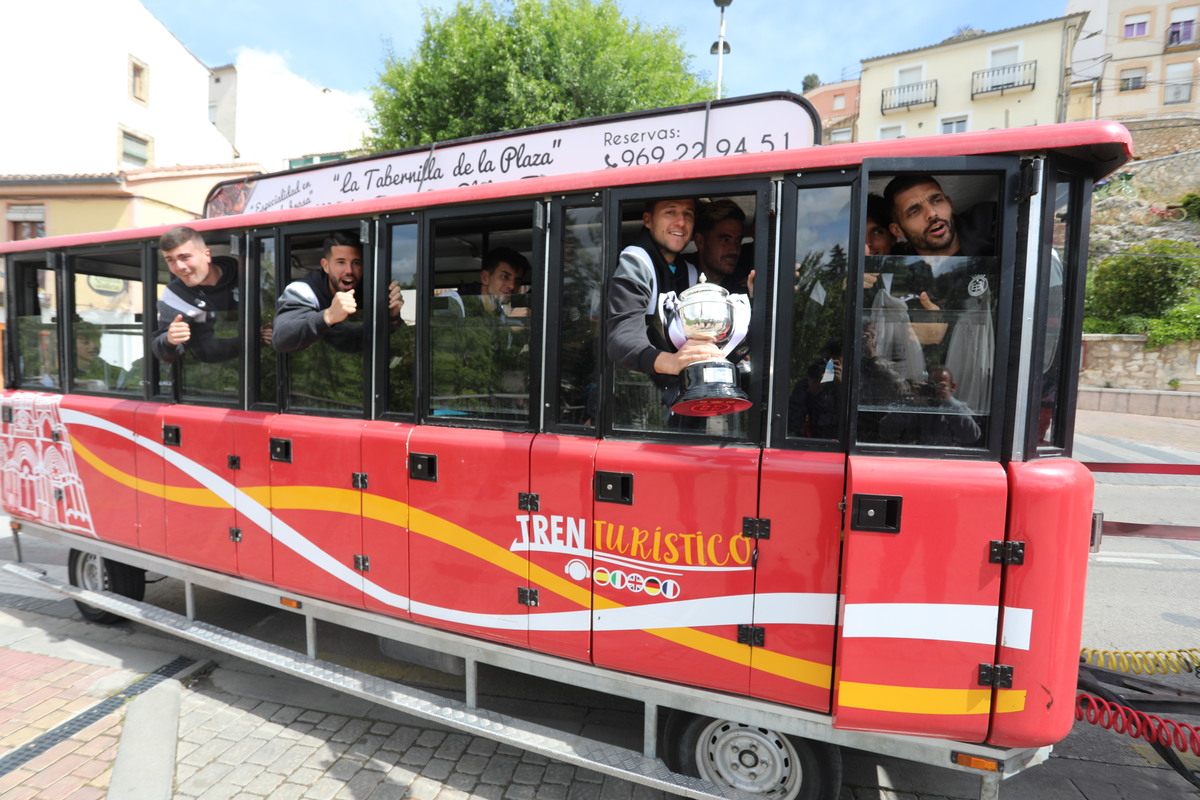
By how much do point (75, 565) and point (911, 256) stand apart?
652 centimetres

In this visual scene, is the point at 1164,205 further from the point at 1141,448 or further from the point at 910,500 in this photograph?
the point at 910,500

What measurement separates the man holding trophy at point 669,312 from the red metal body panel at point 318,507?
69.5 inches

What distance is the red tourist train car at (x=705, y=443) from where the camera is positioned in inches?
94.0

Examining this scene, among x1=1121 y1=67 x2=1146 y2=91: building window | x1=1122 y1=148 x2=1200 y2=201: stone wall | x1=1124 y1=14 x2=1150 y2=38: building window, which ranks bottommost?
x1=1122 y1=148 x2=1200 y2=201: stone wall

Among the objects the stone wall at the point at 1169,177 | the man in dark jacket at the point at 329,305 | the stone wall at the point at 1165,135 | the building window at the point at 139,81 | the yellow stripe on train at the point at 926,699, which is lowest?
the yellow stripe on train at the point at 926,699

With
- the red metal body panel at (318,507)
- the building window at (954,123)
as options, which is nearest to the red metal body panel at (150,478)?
the red metal body panel at (318,507)

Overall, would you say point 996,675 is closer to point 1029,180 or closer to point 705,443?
point 705,443

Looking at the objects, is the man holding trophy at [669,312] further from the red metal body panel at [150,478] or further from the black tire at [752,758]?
the red metal body panel at [150,478]

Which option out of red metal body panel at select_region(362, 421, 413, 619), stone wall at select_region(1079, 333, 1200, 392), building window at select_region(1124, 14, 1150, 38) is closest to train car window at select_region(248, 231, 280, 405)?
red metal body panel at select_region(362, 421, 413, 619)

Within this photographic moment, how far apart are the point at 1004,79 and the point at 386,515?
40.7 metres

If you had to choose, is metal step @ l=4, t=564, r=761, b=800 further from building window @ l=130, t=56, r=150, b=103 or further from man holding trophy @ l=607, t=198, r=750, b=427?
building window @ l=130, t=56, r=150, b=103

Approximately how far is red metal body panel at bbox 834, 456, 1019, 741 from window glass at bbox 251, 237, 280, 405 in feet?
11.3

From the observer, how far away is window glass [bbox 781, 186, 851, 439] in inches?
102

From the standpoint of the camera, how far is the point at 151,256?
4508mm
